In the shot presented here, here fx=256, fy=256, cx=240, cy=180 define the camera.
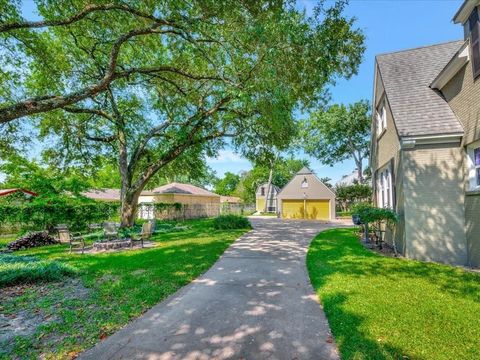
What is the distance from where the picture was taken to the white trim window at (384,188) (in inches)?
420

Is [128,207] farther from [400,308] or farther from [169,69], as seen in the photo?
[400,308]

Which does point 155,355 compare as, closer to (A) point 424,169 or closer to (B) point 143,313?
(B) point 143,313

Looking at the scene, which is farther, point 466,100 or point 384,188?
point 384,188

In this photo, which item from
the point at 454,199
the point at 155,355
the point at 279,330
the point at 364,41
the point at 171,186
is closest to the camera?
the point at 155,355

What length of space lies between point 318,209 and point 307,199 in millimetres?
1648

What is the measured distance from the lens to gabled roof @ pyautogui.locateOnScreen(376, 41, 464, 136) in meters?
8.11

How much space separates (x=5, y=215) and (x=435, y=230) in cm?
2035

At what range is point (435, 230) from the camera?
25.6ft

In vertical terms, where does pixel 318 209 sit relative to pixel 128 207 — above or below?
below

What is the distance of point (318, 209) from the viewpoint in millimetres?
29203

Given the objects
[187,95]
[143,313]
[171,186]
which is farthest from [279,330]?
[171,186]

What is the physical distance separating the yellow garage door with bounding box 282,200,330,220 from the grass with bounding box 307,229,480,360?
22104 mm

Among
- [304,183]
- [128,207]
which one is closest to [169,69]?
[128,207]

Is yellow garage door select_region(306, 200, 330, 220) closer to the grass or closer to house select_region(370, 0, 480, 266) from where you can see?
house select_region(370, 0, 480, 266)
